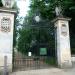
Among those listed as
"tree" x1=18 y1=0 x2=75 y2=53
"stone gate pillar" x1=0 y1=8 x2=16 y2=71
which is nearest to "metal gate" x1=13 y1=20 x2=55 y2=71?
"tree" x1=18 y1=0 x2=75 y2=53

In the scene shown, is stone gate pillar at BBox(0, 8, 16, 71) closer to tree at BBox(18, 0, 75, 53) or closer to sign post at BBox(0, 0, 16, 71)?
sign post at BBox(0, 0, 16, 71)

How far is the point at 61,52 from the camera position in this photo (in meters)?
10.1

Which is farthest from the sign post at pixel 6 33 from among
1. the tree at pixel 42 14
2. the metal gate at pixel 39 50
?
the tree at pixel 42 14

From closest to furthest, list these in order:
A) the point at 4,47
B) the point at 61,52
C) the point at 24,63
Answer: the point at 4,47 → the point at 61,52 → the point at 24,63

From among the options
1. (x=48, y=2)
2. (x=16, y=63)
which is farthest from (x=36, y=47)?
(x=48, y=2)

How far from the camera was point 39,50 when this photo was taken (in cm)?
1037

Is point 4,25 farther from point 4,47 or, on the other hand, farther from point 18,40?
point 18,40

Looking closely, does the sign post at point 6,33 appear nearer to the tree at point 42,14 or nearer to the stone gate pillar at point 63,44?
the tree at point 42,14

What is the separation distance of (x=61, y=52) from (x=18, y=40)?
2636mm

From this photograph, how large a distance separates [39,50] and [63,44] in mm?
1348

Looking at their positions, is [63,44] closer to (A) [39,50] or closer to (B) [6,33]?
(A) [39,50]

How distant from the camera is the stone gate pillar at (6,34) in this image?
8953 mm

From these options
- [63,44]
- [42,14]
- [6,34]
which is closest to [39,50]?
[63,44]

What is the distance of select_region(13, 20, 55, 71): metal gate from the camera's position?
33.9 feet
